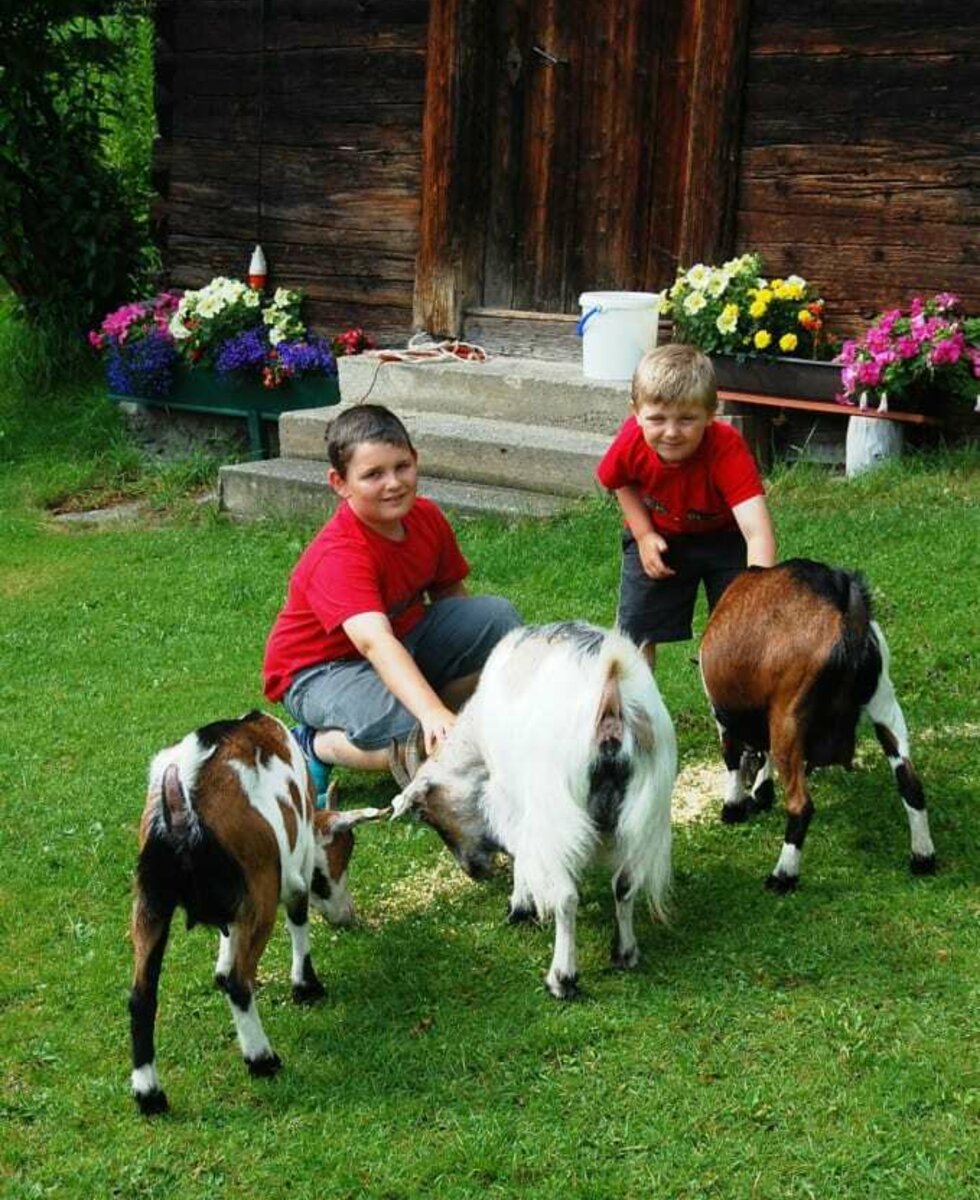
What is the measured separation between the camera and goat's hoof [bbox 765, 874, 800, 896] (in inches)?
177

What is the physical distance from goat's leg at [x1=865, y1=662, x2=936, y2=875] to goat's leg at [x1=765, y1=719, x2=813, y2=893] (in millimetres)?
253

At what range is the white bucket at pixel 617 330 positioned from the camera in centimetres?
950

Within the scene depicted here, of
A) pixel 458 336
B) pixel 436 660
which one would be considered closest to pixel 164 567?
pixel 458 336

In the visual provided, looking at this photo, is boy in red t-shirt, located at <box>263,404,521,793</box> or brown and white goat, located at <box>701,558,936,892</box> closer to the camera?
brown and white goat, located at <box>701,558,936,892</box>

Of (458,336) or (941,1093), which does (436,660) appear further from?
(458,336)

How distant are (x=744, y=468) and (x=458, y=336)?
579 cm

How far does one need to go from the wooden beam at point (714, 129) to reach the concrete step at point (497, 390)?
3.27 ft

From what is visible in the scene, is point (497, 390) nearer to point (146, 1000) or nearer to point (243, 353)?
point (243, 353)

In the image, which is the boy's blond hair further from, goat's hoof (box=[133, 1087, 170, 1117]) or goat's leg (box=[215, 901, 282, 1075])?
goat's hoof (box=[133, 1087, 170, 1117])

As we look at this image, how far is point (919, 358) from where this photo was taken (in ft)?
27.9

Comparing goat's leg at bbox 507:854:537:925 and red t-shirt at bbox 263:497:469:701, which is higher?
red t-shirt at bbox 263:497:469:701

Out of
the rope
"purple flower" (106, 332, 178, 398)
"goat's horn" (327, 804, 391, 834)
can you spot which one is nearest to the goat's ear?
"goat's horn" (327, 804, 391, 834)

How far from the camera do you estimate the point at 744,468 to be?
17.4 ft

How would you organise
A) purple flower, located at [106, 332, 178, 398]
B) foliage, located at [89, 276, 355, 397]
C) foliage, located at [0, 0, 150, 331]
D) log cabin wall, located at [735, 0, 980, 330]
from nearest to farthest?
log cabin wall, located at [735, 0, 980, 330], foliage, located at [89, 276, 355, 397], purple flower, located at [106, 332, 178, 398], foliage, located at [0, 0, 150, 331]
